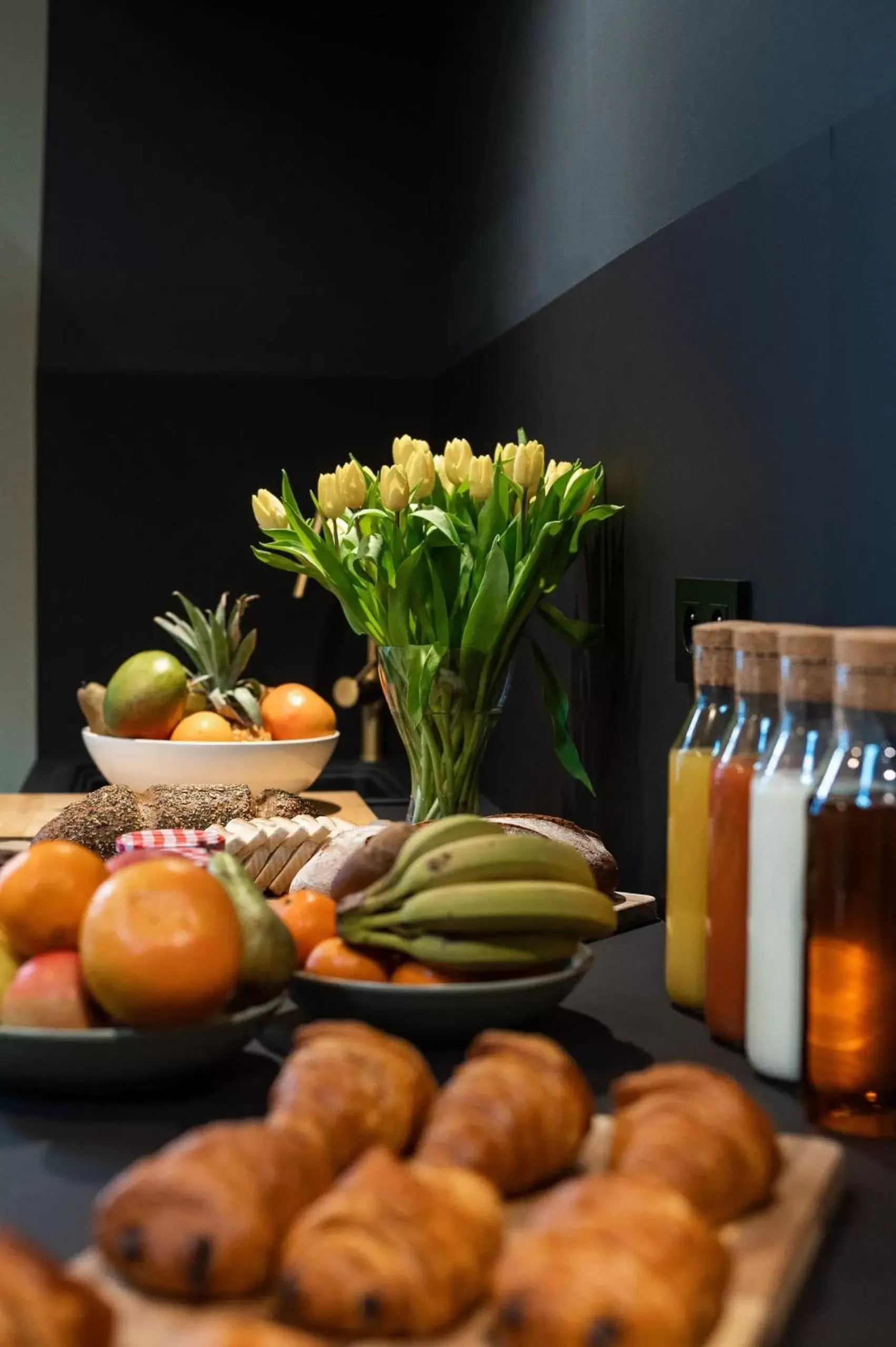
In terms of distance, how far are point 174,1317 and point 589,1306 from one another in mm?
161

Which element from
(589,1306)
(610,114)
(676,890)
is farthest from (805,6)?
(589,1306)

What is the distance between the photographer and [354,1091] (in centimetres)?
68

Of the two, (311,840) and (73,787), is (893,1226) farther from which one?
(73,787)

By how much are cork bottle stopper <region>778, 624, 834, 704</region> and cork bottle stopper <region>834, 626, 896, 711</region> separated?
0.05 meters

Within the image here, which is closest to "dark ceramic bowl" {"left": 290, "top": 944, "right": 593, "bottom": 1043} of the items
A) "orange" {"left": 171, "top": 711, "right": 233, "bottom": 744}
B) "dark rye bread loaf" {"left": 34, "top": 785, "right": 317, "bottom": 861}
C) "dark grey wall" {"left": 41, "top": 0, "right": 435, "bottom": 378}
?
"dark rye bread loaf" {"left": 34, "top": 785, "right": 317, "bottom": 861}

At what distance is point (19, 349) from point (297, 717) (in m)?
1.24

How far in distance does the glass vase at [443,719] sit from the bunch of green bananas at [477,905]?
0.61 m

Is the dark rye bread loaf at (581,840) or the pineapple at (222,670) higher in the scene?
the pineapple at (222,670)

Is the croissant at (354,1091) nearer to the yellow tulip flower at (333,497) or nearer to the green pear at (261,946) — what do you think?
the green pear at (261,946)

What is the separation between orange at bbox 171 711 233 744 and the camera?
2092 millimetres

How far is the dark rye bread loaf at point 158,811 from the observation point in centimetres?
153

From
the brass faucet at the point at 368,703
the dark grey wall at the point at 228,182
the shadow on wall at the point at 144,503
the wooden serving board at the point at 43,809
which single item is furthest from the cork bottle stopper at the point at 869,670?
the dark grey wall at the point at 228,182

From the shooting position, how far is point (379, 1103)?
0.68 meters

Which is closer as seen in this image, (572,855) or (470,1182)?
(470,1182)
